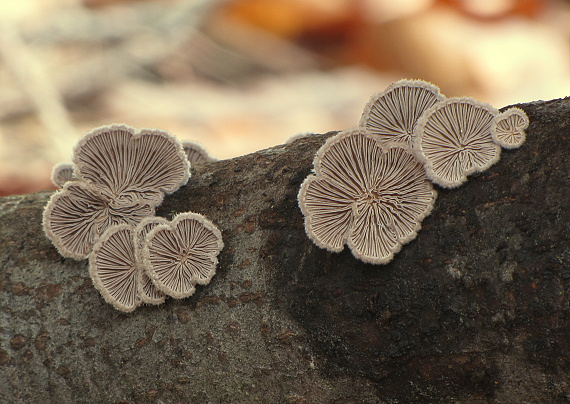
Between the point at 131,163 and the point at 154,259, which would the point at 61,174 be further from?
the point at 154,259

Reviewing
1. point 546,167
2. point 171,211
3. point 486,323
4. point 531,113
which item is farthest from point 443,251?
point 171,211

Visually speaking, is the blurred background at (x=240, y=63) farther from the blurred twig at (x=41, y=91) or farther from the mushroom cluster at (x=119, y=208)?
the mushroom cluster at (x=119, y=208)

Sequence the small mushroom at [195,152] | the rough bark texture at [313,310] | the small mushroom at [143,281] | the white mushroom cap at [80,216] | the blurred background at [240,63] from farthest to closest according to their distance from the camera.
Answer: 1. the blurred background at [240,63]
2. the small mushroom at [195,152]
3. the white mushroom cap at [80,216]
4. the small mushroom at [143,281]
5. the rough bark texture at [313,310]

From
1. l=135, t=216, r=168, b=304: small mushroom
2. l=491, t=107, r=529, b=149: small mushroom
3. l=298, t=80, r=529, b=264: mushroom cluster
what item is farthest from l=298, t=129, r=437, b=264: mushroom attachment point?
l=135, t=216, r=168, b=304: small mushroom

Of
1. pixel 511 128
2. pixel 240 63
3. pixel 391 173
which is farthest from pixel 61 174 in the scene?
pixel 240 63

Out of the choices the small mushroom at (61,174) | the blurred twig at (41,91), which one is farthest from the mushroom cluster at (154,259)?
the blurred twig at (41,91)
